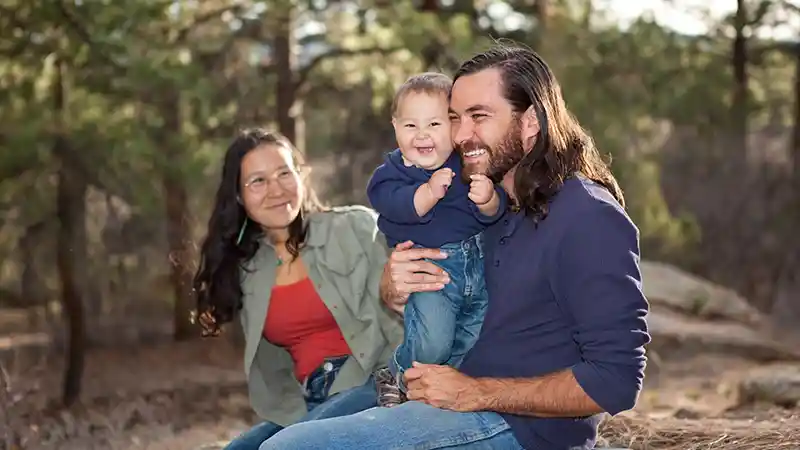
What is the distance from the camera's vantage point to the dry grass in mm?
3152

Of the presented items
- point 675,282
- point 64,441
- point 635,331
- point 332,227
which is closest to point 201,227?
A: point 64,441

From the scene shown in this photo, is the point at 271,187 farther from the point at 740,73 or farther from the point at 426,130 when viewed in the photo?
the point at 740,73

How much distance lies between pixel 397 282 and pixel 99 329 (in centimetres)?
928

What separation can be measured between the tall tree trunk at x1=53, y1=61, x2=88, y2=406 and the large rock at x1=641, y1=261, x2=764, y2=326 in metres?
5.64

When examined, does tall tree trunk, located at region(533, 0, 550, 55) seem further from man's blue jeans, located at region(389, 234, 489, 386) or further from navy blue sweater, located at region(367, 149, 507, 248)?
man's blue jeans, located at region(389, 234, 489, 386)

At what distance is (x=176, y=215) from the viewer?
31.4 feet

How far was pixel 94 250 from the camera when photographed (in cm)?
1015

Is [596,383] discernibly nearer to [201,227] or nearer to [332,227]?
[332,227]

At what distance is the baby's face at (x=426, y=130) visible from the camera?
279 cm

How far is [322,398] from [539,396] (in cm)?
139

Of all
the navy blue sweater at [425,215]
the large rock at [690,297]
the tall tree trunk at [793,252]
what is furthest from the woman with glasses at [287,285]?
the tall tree trunk at [793,252]

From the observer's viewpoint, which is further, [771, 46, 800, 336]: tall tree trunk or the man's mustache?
[771, 46, 800, 336]: tall tree trunk

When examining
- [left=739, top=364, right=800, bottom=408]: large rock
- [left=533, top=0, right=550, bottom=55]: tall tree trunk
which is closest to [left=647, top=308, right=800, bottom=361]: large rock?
[left=533, top=0, right=550, bottom=55]: tall tree trunk

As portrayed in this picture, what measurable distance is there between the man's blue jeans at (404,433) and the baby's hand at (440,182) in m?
0.59
